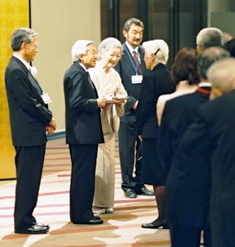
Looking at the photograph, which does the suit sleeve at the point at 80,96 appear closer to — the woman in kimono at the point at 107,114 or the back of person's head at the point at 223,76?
the woman in kimono at the point at 107,114

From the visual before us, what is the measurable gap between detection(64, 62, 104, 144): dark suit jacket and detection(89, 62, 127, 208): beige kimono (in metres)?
0.38

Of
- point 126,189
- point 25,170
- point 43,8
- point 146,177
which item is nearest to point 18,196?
point 25,170

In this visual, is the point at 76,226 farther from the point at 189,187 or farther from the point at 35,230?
the point at 189,187

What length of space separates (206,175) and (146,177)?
6.26ft

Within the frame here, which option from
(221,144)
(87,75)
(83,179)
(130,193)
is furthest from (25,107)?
(221,144)

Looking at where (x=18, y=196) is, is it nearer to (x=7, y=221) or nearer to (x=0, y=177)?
(x=7, y=221)

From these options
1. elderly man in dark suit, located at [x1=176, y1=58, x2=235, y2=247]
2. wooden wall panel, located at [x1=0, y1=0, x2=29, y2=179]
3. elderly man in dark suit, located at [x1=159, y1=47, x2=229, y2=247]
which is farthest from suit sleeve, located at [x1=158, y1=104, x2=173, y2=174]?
wooden wall panel, located at [x1=0, y1=0, x2=29, y2=179]

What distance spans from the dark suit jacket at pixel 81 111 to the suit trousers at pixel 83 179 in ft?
0.30

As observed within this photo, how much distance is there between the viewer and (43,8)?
1180 cm

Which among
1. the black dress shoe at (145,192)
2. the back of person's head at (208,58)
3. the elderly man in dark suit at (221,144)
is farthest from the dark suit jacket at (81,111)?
the elderly man in dark suit at (221,144)

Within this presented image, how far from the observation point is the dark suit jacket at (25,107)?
5.58 metres

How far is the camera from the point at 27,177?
5750 mm

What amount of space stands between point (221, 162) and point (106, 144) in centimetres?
309

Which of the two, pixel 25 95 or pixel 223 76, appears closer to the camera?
pixel 223 76
